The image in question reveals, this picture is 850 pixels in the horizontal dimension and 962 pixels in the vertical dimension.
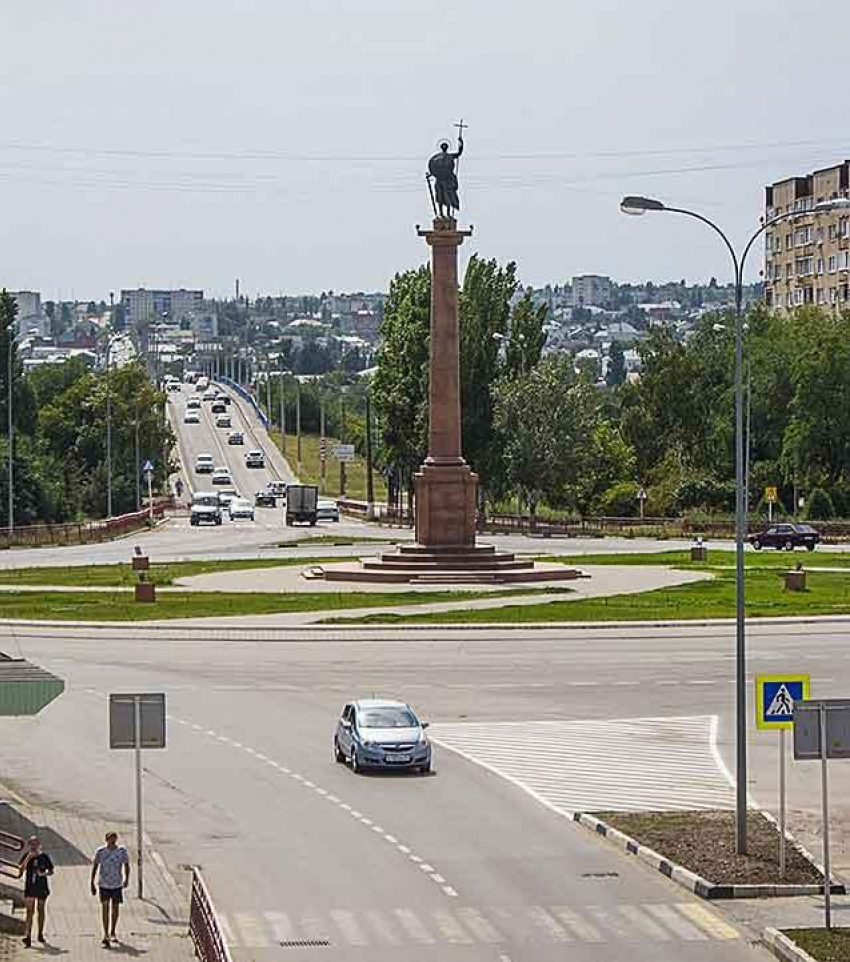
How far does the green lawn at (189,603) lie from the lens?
62250 millimetres

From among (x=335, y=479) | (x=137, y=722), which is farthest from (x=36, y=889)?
(x=335, y=479)

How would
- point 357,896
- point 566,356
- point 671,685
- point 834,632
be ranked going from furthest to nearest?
1. point 566,356
2. point 834,632
3. point 671,685
4. point 357,896

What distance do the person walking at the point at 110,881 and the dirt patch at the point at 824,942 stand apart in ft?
24.0

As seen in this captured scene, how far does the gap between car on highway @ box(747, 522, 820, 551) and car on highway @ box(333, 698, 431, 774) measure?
6143 centimetres

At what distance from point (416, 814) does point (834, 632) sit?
27719 millimetres

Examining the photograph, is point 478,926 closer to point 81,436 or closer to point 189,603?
point 189,603

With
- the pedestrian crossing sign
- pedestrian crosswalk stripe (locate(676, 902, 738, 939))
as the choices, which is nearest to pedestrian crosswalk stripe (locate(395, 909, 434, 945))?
pedestrian crosswalk stripe (locate(676, 902, 738, 939))

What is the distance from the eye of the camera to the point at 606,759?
36.0 metres

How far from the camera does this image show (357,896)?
83.7 feet

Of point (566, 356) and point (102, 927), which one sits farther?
point (566, 356)

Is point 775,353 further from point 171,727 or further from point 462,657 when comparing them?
point 171,727

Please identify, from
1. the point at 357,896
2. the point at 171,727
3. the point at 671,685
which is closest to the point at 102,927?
the point at 357,896

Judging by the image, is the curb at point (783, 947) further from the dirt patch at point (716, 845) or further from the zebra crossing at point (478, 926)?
the dirt patch at point (716, 845)

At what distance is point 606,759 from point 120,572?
1843 inches
